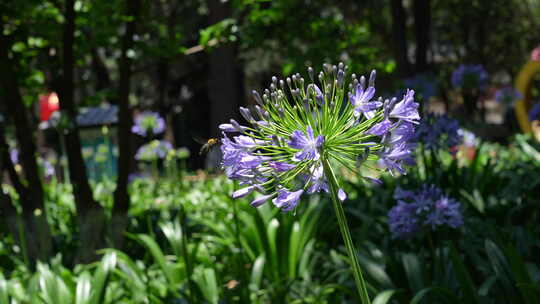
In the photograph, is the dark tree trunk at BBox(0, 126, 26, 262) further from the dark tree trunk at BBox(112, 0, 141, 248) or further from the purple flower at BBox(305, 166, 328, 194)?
the purple flower at BBox(305, 166, 328, 194)

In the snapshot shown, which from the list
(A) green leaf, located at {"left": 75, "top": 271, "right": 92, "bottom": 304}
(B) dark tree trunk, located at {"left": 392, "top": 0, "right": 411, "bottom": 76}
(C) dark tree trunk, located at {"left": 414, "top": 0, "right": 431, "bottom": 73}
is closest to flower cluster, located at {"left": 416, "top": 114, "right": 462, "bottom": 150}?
(A) green leaf, located at {"left": 75, "top": 271, "right": 92, "bottom": 304}

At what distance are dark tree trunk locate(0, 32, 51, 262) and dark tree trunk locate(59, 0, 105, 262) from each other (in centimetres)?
27

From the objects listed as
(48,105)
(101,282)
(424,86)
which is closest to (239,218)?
(101,282)

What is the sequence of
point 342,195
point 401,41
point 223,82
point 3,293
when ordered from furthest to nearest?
point 223,82, point 401,41, point 3,293, point 342,195

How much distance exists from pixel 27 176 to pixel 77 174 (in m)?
0.40

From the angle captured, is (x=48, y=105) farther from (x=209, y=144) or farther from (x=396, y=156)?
(x=396, y=156)

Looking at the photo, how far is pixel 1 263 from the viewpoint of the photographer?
4.67 m

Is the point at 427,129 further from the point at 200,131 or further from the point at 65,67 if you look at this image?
the point at 200,131

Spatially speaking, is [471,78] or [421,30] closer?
[471,78]

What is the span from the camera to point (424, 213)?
286 cm

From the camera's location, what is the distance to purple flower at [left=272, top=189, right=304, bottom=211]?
137 cm

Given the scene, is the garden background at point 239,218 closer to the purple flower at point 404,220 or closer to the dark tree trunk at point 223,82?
Result: the purple flower at point 404,220

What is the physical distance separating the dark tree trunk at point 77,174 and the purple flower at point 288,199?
333cm

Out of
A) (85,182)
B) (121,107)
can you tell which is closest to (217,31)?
(121,107)
